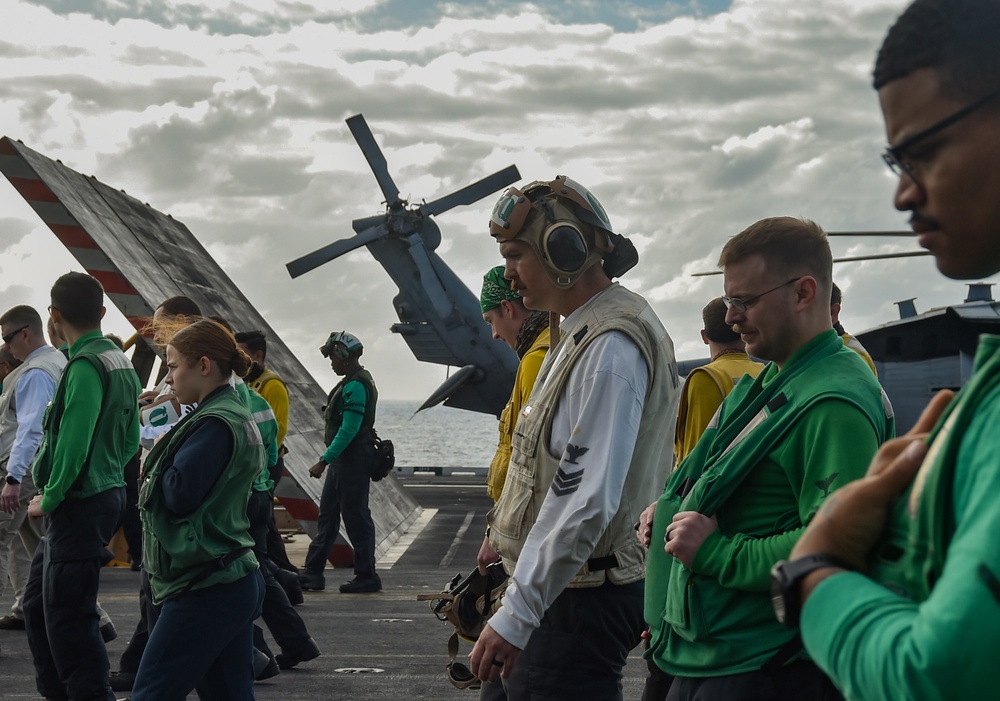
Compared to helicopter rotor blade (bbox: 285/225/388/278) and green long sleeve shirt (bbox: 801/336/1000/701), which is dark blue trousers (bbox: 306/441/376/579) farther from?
helicopter rotor blade (bbox: 285/225/388/278)

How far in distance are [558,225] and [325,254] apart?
2151 centimetres

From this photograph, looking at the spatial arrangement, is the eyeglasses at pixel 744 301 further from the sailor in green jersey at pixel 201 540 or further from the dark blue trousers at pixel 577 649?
the sailor in green jersey at pixel 201 540

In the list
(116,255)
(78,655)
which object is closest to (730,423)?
(78,655)

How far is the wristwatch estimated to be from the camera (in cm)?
138

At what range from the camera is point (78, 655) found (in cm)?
534

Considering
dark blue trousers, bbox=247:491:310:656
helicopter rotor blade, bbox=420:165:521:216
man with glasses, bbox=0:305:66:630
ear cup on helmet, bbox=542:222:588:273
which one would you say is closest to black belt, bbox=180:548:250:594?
ear cup on helmet, bbox=542:222:588:273

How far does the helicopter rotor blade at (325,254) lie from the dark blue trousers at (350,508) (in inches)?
556

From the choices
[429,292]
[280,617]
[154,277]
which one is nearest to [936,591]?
[280,617]

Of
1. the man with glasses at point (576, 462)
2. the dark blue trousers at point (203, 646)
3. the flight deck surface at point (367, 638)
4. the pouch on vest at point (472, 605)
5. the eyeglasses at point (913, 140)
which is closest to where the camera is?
the eyeglasses at point (913, 140)

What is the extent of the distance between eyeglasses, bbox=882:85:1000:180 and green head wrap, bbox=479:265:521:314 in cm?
338

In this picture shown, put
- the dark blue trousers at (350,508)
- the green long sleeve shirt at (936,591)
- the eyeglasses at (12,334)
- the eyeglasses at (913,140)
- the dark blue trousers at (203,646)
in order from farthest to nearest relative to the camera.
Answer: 1. the dark blue trousers at (350,508)
2. the eyeglasses at (12,334)
3. the dark blue trousers at (203,646)
4. the eyeglasses at (913,140)
5. the green long sleeve shirt at (936,591)

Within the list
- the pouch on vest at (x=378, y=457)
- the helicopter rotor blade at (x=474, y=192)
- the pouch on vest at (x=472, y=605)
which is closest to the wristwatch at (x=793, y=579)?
the pouch on vest at (x=472, y=605)

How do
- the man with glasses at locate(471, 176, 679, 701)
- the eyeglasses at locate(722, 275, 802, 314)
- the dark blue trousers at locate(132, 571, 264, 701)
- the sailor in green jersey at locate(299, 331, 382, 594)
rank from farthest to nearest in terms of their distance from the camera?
the sailor in green jersey at locate(299, 331, 382, 594)
the dark blue trousers at locate(132, 571, 264, 701)
the man with glasses at locate(471, 176, 679, 701)
the eyeglasses at locate(722, 275, 802, 314)

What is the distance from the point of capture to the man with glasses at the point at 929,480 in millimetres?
1179
